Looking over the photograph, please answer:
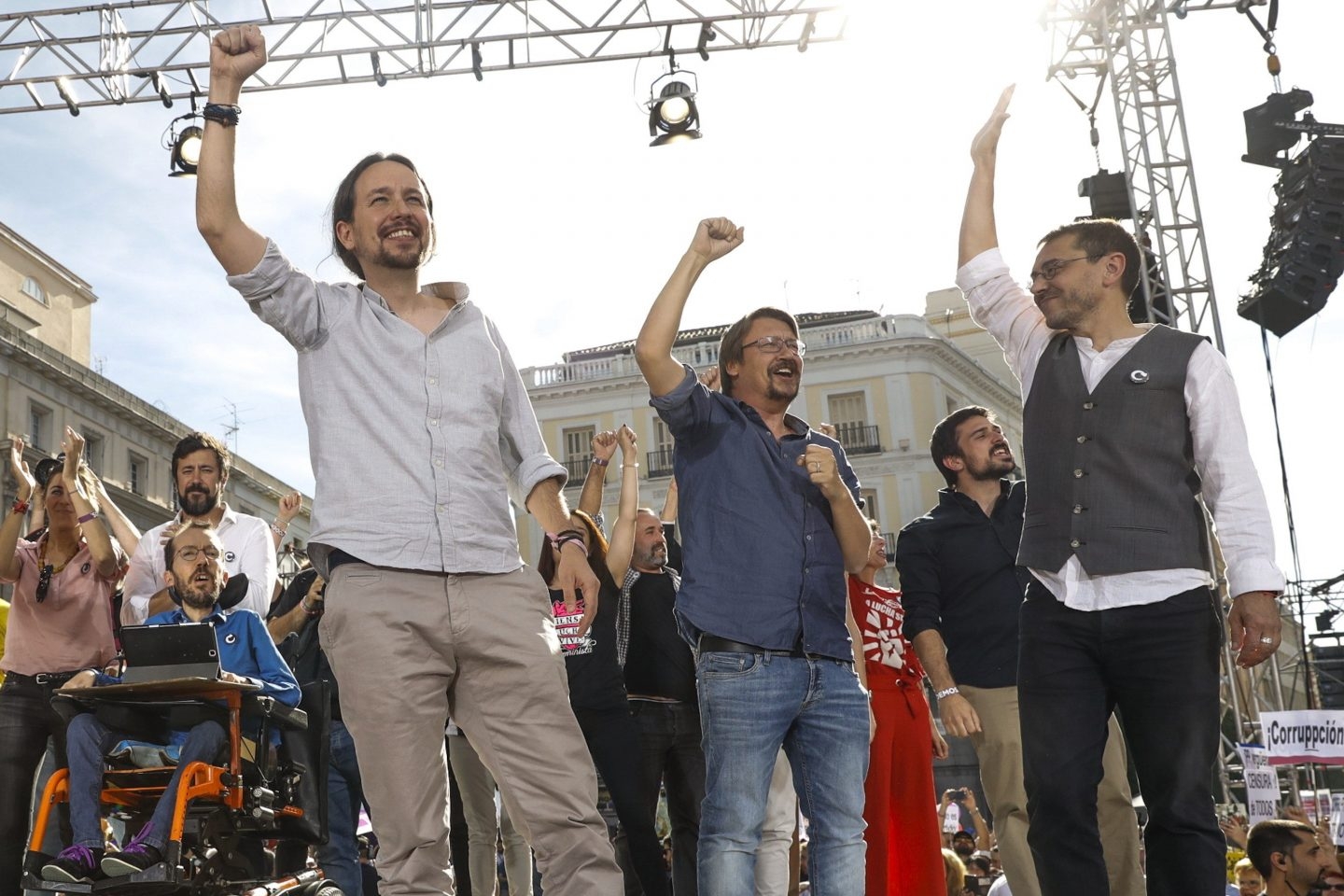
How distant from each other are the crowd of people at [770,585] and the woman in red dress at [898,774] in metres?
0.02

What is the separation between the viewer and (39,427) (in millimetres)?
38031

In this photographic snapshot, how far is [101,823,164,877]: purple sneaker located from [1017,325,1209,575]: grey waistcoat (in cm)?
314

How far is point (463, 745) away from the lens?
21.1 ft

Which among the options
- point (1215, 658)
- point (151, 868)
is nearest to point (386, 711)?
point (151, 868)

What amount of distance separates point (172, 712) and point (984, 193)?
3681 mm

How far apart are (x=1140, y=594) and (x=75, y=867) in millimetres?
3627

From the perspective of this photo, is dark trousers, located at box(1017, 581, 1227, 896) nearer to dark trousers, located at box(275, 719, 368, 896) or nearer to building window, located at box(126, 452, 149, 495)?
dark trousers, located at box(275, 719, 368, 896)

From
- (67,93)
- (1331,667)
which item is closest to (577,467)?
(1331,667)

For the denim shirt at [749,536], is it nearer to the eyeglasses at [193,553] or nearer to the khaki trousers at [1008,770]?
the khaki trousers at [1008,770]

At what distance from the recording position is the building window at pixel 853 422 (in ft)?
136

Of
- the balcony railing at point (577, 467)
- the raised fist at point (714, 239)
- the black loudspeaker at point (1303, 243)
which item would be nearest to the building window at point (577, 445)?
the balcony railing at point (577, 467)

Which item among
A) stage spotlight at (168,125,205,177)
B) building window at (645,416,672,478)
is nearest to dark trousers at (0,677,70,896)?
stage spotlight at (168,125,205,177)

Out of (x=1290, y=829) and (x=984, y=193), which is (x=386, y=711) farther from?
(x=1290, y=829)

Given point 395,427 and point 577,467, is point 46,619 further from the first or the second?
point 577,467
